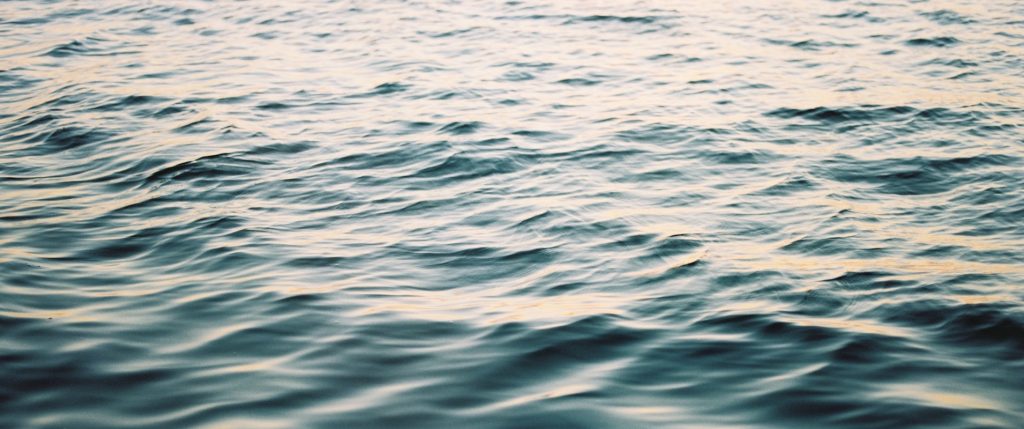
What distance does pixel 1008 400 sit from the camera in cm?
537

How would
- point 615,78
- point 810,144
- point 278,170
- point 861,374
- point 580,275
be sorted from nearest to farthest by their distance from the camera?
point 861,374 → point 580,275 → point 278,170 → point 810,144 → point 615,78

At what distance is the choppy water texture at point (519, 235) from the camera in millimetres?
5492

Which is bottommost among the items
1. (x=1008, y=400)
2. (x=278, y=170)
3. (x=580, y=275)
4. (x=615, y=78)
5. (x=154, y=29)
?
(x=1008, y=400)

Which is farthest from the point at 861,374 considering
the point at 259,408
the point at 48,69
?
the point at 48,69

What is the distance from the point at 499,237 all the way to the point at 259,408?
3326 millimetres

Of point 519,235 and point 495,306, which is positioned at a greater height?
point 519,235

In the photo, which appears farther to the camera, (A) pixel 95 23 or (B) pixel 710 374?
(A) pixel 95 23

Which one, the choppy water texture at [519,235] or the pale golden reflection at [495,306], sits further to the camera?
the pale golden reflection at [495,306]

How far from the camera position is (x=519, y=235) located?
8.27 meters

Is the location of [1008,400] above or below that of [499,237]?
Result: below

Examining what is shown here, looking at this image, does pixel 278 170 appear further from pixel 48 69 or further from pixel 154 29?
pixel 154 29

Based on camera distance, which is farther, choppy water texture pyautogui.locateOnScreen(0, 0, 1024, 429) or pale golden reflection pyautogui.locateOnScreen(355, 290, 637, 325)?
pale golden reflection pyautogui.locateOnScreen(355, 290, 637, 325)

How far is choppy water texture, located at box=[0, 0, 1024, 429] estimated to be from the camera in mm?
5492

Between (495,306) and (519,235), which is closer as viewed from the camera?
(495,306)
